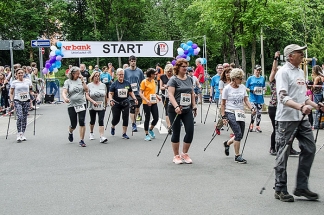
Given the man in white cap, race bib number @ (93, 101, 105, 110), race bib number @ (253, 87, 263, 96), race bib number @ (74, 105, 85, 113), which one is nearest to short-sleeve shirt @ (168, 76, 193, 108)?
the man in white cap

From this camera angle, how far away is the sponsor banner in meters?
24.7

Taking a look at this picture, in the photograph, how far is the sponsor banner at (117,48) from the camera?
2473 centimetres

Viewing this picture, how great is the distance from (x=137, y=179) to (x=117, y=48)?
703 inches

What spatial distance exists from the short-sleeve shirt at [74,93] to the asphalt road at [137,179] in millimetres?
1012

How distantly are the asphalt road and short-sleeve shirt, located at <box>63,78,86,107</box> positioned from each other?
1.01m

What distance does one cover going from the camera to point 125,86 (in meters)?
12.3

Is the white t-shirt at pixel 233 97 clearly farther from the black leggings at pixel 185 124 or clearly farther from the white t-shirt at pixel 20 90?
the white t-shirt at pixel 20 90

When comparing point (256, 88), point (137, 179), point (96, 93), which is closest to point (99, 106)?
point (96, 93)

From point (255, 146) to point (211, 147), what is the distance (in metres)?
0.98

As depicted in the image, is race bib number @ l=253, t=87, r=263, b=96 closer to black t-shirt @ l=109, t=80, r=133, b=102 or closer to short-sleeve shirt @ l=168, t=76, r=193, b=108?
black t-shirt @ l=109, t=80, r=133, b=102

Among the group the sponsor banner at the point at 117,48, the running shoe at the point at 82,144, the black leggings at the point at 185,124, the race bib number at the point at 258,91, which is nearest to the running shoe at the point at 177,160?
the black leggings at the point at 185,124

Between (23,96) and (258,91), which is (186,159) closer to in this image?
(258,91)

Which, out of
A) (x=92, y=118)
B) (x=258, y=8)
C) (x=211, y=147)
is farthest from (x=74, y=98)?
(x=258, y=8)

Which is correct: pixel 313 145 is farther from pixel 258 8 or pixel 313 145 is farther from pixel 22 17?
pixel 22 17
